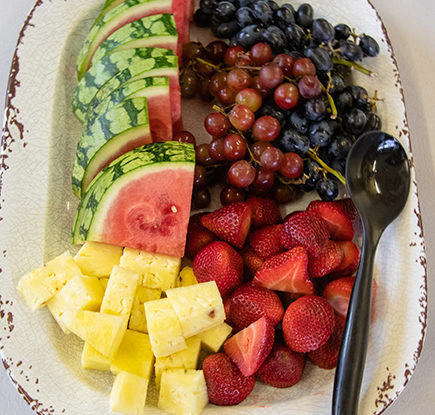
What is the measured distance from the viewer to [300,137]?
1.35 metres

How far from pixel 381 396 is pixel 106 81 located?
1.09m

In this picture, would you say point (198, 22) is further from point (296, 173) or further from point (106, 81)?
point (296, 173)

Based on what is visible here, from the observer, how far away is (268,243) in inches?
51.3

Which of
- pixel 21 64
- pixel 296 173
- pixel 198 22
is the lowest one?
pixel 296 173

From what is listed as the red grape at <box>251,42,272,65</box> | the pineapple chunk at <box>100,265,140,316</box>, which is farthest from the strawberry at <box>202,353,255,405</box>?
the red grape at <box>251,42,272,65</box>

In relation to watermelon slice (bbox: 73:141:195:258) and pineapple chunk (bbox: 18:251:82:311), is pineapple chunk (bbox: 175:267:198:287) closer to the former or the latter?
watermelon slice (bbox: 73:141:195:258)

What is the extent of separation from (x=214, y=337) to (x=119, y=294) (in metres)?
0.26

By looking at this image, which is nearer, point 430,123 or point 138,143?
point 138,143

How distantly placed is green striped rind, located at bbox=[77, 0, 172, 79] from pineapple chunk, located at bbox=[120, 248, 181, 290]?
0.63m

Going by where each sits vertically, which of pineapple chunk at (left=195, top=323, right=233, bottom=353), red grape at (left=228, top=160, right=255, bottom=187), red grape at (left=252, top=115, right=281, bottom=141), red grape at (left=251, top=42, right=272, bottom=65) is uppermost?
red grape at (left=251, top=42, right=272, bottom=65)

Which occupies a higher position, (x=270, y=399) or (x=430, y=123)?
(x=430, y=123)

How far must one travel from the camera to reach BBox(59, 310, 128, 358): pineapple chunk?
1103 millimetres

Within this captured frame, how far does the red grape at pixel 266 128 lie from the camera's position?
4.35 feet

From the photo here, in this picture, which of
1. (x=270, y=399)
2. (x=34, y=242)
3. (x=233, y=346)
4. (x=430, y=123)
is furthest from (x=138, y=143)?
(x=430, y=123)
